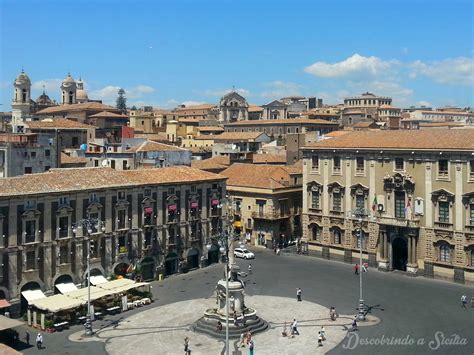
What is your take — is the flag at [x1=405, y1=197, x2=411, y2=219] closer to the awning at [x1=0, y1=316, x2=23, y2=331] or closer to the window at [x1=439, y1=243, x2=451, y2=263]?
the window at [x1=439, y1=243, x2=451, y2=263]

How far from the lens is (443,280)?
199 ft

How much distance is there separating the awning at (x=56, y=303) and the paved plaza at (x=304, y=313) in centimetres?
177

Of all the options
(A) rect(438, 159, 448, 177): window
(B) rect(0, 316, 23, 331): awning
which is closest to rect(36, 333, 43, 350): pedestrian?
(B) rect(0, 316, 23, 331): awning

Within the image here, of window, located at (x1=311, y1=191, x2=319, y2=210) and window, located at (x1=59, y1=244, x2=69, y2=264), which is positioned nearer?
window, located at (x1=59, y1=244, x2=69, y2=264)

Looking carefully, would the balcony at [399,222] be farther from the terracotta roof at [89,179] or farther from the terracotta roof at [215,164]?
the terracotta roof at [215,164]

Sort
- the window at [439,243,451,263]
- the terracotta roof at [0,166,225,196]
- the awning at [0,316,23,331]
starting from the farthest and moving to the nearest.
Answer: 1. the window at [439,243,451,263]
2. the terracotta roof at [0,166,225,196]
3. the awning at [0,316,23,331]

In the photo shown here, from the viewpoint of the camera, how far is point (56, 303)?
46188mm

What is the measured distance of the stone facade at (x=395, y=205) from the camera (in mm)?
59531

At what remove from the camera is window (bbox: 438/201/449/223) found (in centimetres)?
6067

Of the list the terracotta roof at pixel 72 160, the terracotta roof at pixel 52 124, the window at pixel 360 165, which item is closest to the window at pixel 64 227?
the terracotta roof at pixel 72 160

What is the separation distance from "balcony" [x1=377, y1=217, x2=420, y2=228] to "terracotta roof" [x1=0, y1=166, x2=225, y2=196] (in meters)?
18.5

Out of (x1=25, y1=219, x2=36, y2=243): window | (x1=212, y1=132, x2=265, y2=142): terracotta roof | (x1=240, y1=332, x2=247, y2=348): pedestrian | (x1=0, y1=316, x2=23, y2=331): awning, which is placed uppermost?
(x1=212, y1=132, x2=265, y2=142): terracotta roof

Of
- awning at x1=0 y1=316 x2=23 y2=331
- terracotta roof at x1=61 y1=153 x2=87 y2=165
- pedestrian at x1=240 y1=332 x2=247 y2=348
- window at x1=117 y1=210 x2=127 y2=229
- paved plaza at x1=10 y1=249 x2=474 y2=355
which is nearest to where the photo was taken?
awning at x1=0 y1=316 x2=23 y2=331

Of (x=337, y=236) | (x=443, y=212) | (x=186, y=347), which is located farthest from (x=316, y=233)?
(x=186, y=347)
